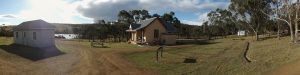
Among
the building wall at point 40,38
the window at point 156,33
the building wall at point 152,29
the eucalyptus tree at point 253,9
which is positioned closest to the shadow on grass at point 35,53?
the building wall at point 40,38

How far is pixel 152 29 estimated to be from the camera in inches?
2238

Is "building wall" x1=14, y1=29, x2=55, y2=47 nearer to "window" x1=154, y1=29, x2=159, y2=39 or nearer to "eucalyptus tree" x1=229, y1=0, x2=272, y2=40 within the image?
"window" x1=154, y1=29, x2=159, y2=39

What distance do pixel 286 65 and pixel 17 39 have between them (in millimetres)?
38123

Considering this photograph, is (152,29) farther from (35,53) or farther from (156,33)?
(35,53)

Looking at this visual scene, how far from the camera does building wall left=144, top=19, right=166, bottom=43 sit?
56.3m

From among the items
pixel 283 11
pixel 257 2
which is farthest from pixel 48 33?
pixel 257 2

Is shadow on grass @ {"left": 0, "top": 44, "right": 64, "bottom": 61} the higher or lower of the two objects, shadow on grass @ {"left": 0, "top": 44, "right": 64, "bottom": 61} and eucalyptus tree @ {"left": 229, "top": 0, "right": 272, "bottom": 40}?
the lower

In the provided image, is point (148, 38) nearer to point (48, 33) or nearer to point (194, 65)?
point (48, 33)

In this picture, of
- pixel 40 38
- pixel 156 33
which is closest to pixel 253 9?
pixel 156 33

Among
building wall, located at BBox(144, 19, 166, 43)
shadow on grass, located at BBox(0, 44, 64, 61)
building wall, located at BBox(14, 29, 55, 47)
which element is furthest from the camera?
building wall, located at BBox(144, 19, 166, 43)

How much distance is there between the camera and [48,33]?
44.5 m

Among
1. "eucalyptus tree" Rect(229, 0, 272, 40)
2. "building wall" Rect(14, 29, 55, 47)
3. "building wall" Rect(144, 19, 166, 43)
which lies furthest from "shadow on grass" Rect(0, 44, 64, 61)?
"eucalyptus tree" Rect(229, 0, 272, 40)

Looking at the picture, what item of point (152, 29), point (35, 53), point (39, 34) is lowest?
point (35, 53)

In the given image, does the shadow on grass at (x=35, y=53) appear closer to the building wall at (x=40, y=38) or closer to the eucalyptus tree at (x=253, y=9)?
the building wall at (x=40, y=38)
